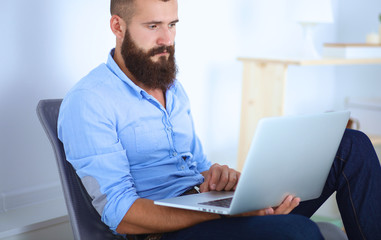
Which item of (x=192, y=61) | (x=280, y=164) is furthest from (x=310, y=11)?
(x=280, y=164)

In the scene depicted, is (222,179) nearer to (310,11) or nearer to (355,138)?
(355,138)

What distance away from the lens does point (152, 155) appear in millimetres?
1472

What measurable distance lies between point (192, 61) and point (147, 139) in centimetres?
108

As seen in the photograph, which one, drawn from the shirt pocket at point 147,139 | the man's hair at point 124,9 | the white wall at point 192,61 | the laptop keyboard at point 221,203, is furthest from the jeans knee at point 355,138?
the white wall at point 192,61

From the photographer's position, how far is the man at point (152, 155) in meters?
1.27

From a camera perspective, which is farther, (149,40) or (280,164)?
(149,40)

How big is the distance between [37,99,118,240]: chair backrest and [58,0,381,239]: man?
0.18 ft

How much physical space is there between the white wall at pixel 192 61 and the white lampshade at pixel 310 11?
10.9 inches

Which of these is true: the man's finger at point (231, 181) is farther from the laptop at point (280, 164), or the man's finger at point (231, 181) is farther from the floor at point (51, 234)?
the floor at point (51, 234)

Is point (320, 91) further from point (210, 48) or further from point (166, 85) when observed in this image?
point (166, 85)

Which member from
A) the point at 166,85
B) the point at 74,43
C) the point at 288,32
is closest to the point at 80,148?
the point at 166,85

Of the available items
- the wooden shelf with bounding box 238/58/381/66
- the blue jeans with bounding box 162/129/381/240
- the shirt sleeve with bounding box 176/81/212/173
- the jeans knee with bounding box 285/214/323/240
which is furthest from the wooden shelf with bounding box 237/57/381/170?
the jeans knee with bounding box 285/214/323/240

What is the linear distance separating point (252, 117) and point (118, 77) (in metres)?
1.23

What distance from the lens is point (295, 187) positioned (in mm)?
1312
